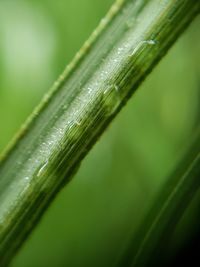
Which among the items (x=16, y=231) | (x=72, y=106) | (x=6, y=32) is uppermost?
(x=6, y=32)

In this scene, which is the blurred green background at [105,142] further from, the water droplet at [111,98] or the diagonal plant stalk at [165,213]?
the water droplet at [111,98]

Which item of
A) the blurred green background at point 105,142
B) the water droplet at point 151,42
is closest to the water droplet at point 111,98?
the water droplet at point 151,42

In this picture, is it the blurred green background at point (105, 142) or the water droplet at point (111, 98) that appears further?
the blurred green background at point (105, 142)

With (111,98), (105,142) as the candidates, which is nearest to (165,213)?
(111,98)

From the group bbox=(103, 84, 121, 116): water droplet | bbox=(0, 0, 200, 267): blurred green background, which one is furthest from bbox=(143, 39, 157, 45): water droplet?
bbox=(0, 0, 200, 267): blurred green background

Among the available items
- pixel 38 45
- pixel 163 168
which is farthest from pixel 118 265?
pixel 38 45

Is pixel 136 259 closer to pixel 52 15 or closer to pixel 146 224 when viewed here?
pixel 146 224

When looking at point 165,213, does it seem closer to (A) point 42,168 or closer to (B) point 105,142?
(A) point 42,168

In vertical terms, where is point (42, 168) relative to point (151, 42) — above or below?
below

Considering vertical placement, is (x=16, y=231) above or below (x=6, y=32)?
below
